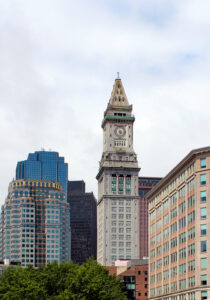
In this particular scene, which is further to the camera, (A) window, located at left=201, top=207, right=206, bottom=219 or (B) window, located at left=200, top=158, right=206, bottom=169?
(B) window, located at left=200, top=158, right=206, bottom=169

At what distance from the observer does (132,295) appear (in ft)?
655

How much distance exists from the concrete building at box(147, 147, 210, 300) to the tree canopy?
43.0 ft

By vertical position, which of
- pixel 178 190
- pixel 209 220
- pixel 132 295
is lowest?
pixel 132 295

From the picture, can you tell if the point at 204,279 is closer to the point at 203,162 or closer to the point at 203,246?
the point at 203,246

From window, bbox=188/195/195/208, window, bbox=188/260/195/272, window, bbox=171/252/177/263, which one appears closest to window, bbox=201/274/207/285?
window, bbox=188/260/195/272

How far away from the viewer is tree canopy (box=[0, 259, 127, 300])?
392ft

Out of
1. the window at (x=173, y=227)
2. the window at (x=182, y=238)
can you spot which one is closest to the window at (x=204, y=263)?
the window at (x=182, y=238)

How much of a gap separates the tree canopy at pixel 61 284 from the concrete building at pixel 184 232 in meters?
13.1

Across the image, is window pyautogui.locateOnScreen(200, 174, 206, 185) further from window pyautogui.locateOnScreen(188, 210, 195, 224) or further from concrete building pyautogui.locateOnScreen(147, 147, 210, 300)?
window pyautogui.locateOnScreen(188, 210, 195, 224)

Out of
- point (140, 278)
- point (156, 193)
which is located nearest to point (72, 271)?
point (156, 193)

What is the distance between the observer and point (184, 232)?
119m

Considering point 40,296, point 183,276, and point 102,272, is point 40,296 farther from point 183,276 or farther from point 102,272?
point 183,276

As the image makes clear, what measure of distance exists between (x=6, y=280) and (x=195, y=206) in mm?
44794

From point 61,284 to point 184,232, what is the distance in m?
28.3
